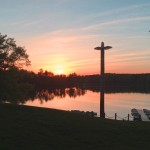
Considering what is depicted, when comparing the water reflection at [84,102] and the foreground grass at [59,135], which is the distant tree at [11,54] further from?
the foreground grass at [59,135]

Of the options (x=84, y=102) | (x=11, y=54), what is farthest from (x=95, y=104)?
(x=11, y=54)

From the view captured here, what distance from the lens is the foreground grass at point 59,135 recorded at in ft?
38.3

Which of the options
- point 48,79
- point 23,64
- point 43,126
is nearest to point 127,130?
point 43,126

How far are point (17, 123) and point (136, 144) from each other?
4.72 m

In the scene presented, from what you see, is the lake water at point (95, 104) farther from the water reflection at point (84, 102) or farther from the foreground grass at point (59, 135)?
the foreground grass at point (59, 135)

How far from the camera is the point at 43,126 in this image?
565 inches

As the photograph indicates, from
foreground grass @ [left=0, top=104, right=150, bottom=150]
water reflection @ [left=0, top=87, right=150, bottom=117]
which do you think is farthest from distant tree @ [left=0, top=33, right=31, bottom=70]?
foreground grass @ [left=0, top=104, right=150, bottom=150]

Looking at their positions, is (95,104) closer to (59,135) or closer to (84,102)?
(84,102)

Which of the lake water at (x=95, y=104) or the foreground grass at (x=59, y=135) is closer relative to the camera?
the foreground grass at (x=59, y=135)

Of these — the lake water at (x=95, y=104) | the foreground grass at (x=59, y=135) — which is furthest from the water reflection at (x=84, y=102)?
the foreground grass at (x=59, y=135)

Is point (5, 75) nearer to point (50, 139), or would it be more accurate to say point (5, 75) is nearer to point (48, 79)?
point (50, 139)

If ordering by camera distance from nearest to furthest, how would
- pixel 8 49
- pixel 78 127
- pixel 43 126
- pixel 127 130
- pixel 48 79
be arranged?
pixel 43 126
pixel 78 127
pixel 127 130
pixel 8 49
pixel 48 79

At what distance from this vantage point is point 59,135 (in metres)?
13.2

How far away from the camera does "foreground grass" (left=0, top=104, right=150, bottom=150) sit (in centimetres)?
1169
